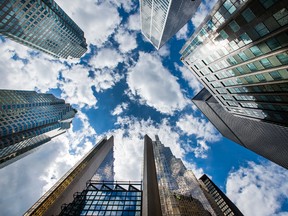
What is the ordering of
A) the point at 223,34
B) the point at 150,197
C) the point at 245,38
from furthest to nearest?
the point at 150,197
the point at 223,34
the point at 245,38

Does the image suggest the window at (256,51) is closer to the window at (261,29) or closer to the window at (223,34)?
the window at (261,29)

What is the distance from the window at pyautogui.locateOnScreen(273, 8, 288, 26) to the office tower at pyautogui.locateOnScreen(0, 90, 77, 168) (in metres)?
137

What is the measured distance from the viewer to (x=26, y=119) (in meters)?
131

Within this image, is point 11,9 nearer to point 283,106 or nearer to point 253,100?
point 253,100

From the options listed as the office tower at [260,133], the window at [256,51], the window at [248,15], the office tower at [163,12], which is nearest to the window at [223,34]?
the window at [256,51]

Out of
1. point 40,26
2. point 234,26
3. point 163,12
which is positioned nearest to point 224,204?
point 234,26

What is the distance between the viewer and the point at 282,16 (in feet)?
74.0

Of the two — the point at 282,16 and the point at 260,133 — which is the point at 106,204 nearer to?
the point at 282,16

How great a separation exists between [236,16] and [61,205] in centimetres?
5811

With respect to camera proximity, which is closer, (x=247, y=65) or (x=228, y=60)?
(x=247, y=65)

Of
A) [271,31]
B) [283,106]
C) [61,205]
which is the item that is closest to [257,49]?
[271,31]

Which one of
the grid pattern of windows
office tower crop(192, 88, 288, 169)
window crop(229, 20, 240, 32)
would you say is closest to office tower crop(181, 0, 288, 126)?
window crop(229, 20, 240, 32)

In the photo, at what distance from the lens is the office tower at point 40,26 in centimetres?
8619

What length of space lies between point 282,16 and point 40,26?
135 meters
